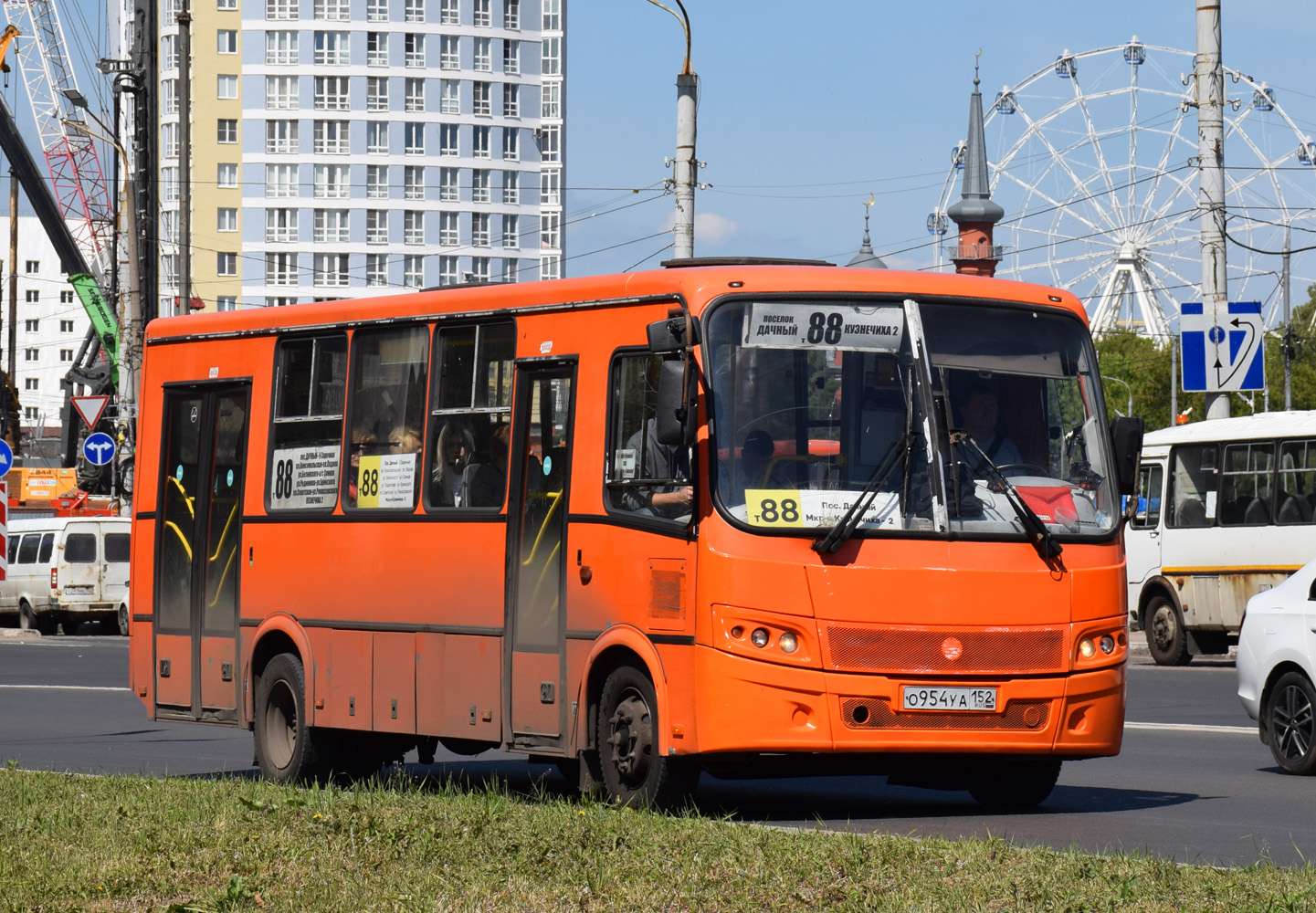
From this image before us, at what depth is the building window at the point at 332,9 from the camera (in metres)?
122

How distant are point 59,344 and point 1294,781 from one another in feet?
543

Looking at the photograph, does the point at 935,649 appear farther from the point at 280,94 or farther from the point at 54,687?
the point at 280,94

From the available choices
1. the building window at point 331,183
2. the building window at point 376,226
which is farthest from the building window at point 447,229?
the building window at point 331,183

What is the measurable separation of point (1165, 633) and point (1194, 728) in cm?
1053

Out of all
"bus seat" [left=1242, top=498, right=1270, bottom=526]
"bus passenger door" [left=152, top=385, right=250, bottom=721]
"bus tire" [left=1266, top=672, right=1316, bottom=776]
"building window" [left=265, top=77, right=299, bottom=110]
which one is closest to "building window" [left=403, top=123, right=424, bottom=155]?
"building window" [left=265, top=77, right=299, bottom=110]

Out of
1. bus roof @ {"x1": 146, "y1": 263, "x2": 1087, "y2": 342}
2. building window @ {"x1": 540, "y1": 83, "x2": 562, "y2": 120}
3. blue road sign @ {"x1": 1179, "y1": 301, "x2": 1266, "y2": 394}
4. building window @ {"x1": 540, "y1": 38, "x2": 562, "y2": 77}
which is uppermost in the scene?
building window @ {"x1": 540, "y1": 38, "x2": 562, "y2": 77}

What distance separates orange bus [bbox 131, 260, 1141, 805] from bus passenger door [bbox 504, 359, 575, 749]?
2 centimetres

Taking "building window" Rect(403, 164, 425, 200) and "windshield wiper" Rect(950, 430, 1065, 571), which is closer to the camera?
"windshield wiper" Rect(950, 430, 1065, 571)

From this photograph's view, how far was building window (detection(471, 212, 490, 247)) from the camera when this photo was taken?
416 feet

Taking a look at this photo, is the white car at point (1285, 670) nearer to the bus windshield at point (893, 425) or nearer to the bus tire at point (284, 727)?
the bus windshield at point (893, 425)

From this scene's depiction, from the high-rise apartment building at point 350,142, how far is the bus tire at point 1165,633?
94.9m

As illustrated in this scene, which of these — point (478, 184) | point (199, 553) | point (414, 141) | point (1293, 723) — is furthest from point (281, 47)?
point (1293, 723)

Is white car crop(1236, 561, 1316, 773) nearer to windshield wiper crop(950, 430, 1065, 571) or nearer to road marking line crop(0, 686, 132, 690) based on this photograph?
windshield wiper crop(950, 430, 1065, 571)

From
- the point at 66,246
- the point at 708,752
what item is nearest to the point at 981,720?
the point at 708,752
